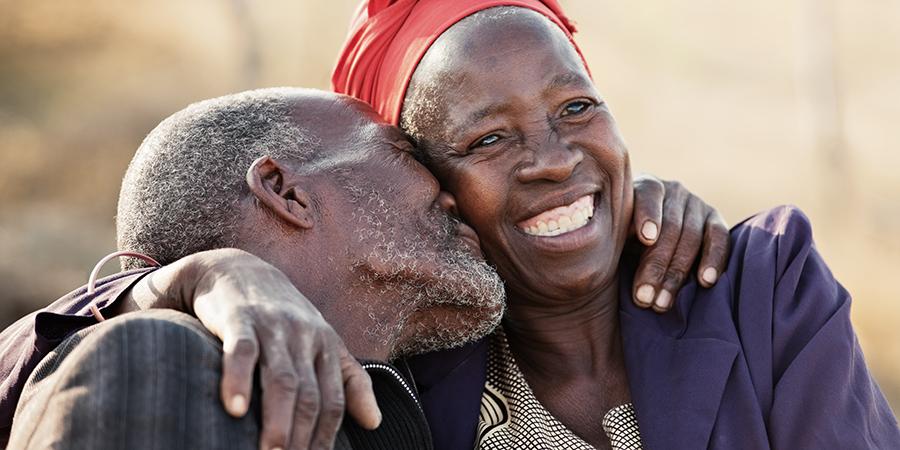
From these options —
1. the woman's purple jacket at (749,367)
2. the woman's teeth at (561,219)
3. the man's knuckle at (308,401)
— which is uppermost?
the man's knuckle at (308,401)

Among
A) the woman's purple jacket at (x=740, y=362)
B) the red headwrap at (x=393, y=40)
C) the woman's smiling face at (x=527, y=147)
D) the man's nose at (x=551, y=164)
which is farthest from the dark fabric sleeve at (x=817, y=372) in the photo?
the red headwrap at (x=393, y=40)

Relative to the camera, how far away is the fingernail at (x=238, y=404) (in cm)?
232

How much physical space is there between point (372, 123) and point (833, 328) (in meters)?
1.47

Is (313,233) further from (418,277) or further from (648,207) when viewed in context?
(648,207)

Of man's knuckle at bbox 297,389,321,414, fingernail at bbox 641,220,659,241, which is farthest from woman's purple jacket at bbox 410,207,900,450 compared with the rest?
man's knuckle at bbox 297,389,321,414

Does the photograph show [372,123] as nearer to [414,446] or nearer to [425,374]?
[425,374]

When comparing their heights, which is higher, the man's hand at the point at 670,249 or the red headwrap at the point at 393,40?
the red headwrap at the point at 393,40

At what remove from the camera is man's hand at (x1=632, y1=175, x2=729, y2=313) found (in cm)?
358

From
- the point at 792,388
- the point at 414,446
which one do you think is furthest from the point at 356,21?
the point at 792,388

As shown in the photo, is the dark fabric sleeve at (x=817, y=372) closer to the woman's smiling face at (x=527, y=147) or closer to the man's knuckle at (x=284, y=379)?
the woman's smiling face at (x=527, y=147)

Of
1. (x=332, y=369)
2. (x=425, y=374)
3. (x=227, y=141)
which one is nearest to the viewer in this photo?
(x=332, y=369)

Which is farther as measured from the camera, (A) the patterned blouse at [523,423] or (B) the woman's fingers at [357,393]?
(A) the patterned blouse at [523,423]

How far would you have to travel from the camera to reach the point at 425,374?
12.1 feet

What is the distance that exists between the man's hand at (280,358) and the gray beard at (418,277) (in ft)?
2.25
